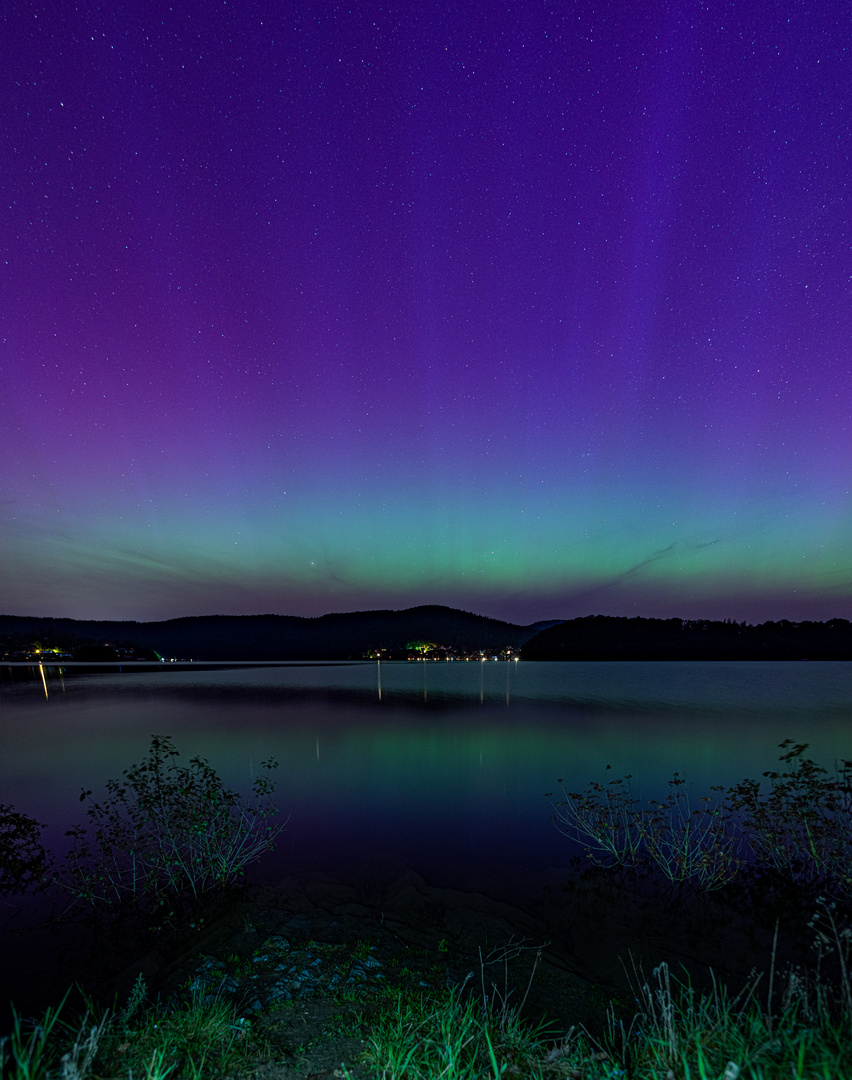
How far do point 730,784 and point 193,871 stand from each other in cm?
2263

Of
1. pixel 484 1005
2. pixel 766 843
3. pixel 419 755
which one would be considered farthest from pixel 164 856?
pixel 419 755

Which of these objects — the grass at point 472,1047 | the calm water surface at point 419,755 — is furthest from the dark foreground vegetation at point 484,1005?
the calm water surface at point 419,755

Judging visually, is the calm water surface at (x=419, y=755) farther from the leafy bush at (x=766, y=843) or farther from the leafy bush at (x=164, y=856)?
the leafy bush at (x=766, y=843)

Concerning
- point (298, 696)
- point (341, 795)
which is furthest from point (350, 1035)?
point (298, 696)

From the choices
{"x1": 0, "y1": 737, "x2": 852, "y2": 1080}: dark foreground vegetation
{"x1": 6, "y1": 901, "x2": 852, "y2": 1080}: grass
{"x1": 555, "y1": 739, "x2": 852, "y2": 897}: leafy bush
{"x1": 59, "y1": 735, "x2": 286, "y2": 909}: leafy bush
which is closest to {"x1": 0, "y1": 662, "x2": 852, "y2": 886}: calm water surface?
{"x1": 59, "y1": 735, "x2": 286, "y2": 909}: leafy bush

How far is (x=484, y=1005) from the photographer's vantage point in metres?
5.57

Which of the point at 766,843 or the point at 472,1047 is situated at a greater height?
the point at 472,1047

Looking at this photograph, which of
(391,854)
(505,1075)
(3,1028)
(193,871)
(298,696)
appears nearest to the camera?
(505,1075)

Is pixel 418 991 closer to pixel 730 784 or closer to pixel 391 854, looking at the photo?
pixel 391 854

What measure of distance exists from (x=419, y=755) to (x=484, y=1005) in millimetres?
24955

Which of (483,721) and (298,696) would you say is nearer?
(483,721)

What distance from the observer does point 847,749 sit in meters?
30.0

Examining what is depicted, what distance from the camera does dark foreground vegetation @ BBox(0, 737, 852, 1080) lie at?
4.26 meters

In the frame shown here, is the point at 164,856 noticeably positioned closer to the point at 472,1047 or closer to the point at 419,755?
the point at 472,1047
